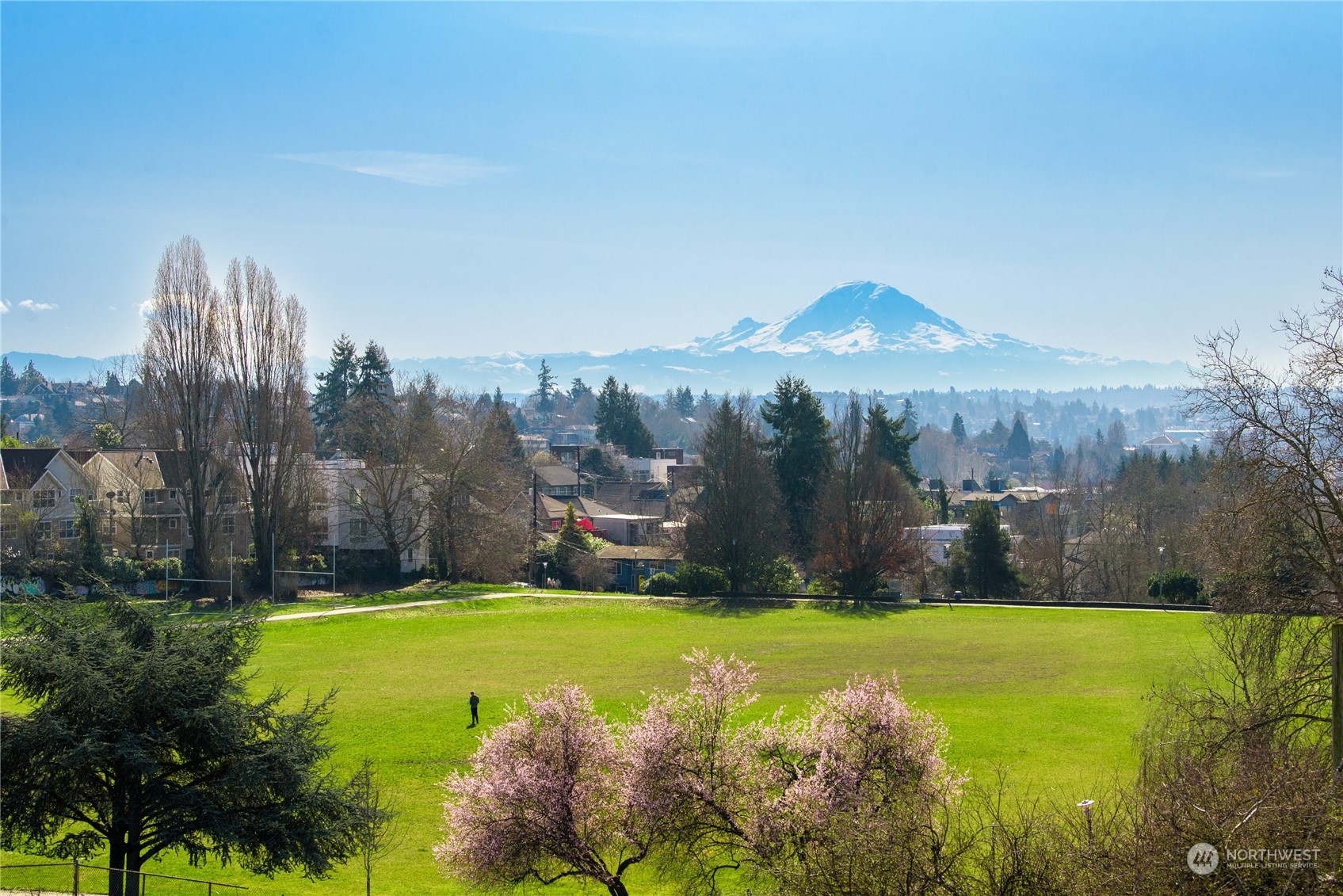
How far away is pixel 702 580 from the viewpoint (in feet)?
165

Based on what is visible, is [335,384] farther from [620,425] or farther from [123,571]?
[123,571]

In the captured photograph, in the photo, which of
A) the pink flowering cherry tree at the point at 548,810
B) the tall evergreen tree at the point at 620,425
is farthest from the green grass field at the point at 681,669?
the tall evergreen tree at the point at 620,425

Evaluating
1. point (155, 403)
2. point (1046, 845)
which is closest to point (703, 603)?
point (155, 403)

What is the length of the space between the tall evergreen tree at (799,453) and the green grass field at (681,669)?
12.3 meters

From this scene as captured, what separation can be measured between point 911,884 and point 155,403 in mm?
45378

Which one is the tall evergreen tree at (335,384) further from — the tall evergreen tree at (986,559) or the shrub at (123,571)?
the tall evergreen tree at (986,559)

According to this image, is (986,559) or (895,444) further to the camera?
(895,444)

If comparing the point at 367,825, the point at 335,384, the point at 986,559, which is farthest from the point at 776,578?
the point at 335,384

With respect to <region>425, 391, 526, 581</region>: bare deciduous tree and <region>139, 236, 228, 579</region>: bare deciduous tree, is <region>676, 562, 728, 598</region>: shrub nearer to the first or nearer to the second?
<region>425, 391, 526, 581</region>: bare deciduous tree

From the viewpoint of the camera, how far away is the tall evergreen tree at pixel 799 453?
191 feet

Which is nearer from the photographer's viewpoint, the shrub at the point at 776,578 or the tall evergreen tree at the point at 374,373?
the shrub at the point at 776,578

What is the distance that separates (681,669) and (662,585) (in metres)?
20.5

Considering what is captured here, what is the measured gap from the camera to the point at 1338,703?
968 cm

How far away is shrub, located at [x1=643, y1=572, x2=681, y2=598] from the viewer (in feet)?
167
